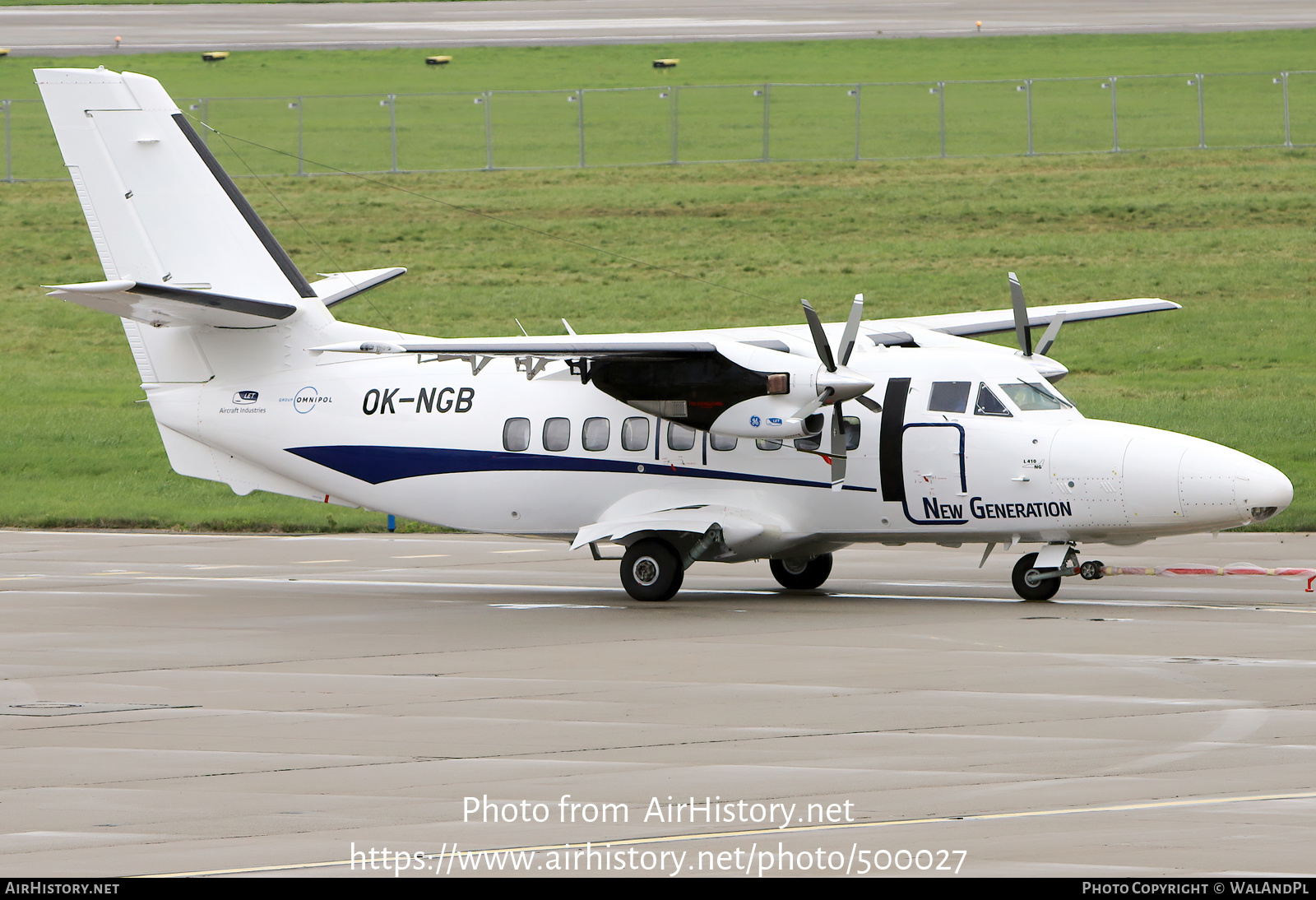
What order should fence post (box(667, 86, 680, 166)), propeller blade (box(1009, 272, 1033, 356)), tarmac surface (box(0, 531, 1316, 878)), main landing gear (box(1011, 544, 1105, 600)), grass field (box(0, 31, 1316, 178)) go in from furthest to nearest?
grass field (box(0, 31, 1316, 178)) → fence post (box(667, 86, 680, 166)) → propeller blade (box(1009, 272, 1033, 356)) → main landing gear (box(1011, 544, 1105, 600)) → tarmac surface (box(0, 531, 1316, 878))

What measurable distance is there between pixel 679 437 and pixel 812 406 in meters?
2.14

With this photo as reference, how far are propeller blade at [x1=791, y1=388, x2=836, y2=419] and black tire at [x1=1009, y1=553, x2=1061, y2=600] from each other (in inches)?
122

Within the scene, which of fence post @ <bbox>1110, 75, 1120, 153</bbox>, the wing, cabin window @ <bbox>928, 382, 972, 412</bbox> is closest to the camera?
the wing

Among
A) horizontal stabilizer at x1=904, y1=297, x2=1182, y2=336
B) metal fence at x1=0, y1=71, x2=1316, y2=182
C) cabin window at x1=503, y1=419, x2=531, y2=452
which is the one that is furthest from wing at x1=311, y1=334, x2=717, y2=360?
metal fence at x1=0, y1=71, x2=1316, y2=182

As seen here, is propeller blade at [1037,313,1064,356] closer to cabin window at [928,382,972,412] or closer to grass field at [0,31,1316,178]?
cabin window at [928,382,972,412]

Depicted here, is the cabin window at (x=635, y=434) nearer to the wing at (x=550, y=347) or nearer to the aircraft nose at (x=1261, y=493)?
the wing at (x=550, y=347)

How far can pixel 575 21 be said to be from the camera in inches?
3012

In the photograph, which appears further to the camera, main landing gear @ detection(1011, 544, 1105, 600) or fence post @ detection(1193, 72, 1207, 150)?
fence post @ detection(1193, 72, 1207, 150)

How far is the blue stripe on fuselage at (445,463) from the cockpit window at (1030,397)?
141 inches

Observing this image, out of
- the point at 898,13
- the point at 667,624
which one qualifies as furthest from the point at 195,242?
the point at 898,13

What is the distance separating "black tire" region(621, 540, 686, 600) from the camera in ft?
68.7

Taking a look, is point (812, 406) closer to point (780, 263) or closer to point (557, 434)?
point (557, 434)
